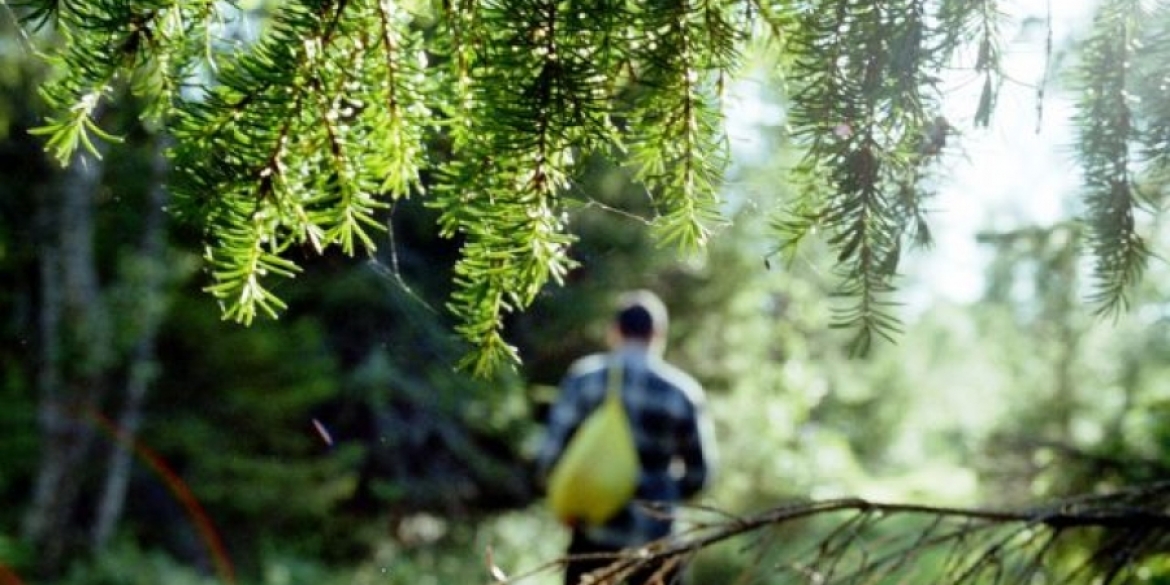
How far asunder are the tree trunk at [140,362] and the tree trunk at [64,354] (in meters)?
0.21

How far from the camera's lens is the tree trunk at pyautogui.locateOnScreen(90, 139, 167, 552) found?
300 inches

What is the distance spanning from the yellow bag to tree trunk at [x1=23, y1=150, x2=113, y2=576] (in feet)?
13.1

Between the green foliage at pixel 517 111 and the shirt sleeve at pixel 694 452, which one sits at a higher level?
the green foliage at pixel 517 111

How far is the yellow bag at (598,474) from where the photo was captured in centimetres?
462

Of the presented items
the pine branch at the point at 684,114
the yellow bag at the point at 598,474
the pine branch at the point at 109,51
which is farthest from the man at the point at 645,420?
the pine branch at the point at 109,51

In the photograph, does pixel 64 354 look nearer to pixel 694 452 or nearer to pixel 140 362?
pixel 140 362

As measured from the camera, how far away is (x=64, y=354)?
7910 mm

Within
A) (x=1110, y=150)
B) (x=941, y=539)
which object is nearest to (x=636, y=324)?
(x=941, y=539)

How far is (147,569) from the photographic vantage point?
798cm

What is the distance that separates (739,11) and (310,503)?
8.04 meters

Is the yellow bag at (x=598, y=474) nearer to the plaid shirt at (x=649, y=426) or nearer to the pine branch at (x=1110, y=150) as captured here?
the plaid shirt at (x=649, y=426)

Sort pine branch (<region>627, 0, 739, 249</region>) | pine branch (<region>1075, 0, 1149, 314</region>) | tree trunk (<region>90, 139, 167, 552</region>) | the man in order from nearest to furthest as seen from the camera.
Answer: pine branch (<region>627, 0, 739, 249</region>), pine branch (<region>1075, 0, 1149, 314</region>), the man, tree trunk (<region>90, 139, 167, 552</region>)

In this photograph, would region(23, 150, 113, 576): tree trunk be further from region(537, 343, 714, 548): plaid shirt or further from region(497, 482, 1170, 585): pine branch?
region(497, 482, 1170, 585): pine branch

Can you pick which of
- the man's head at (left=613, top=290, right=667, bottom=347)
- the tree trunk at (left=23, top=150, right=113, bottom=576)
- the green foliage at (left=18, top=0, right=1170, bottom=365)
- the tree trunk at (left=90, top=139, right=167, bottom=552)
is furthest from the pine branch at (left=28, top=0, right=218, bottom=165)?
the tree trunk at (left=23, top=150, right=113, bottom=576)
